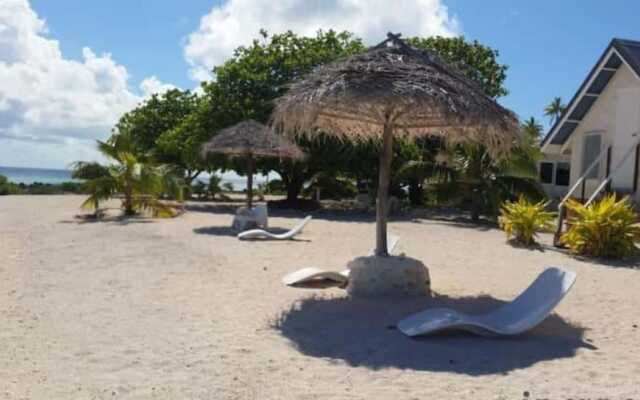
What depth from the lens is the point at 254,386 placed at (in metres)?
4.67

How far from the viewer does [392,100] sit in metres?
7.17

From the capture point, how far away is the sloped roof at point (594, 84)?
51.9 ft

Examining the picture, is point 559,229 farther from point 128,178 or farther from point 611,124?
point 128,178

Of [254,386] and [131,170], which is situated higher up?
[131,170]

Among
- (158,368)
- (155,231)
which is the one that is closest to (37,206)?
(155,231)

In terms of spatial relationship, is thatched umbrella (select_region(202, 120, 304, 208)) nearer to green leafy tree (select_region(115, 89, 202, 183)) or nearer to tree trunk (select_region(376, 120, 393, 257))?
tree trunk (select_region(376, 120, 393, 257))

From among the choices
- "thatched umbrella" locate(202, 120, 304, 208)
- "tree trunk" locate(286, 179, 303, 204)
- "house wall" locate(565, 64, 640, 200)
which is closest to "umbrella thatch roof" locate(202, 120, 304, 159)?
"thatched umbrella" locate(202, 120, 304, 208)

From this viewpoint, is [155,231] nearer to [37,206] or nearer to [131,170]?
[131,170]

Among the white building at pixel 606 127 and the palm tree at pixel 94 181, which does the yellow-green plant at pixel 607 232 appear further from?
the palm tree at pixel 94 181

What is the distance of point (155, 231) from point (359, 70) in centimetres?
898

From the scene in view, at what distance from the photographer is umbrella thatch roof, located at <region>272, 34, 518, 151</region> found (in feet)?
23.6

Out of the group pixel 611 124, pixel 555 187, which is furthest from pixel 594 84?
pixel 555 187

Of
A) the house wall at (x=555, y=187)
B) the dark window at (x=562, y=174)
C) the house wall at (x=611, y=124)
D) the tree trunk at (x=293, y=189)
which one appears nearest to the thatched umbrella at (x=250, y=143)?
the house wall at (x=611, y=124)

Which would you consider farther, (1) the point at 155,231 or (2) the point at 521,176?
(2) the point at 521,176
